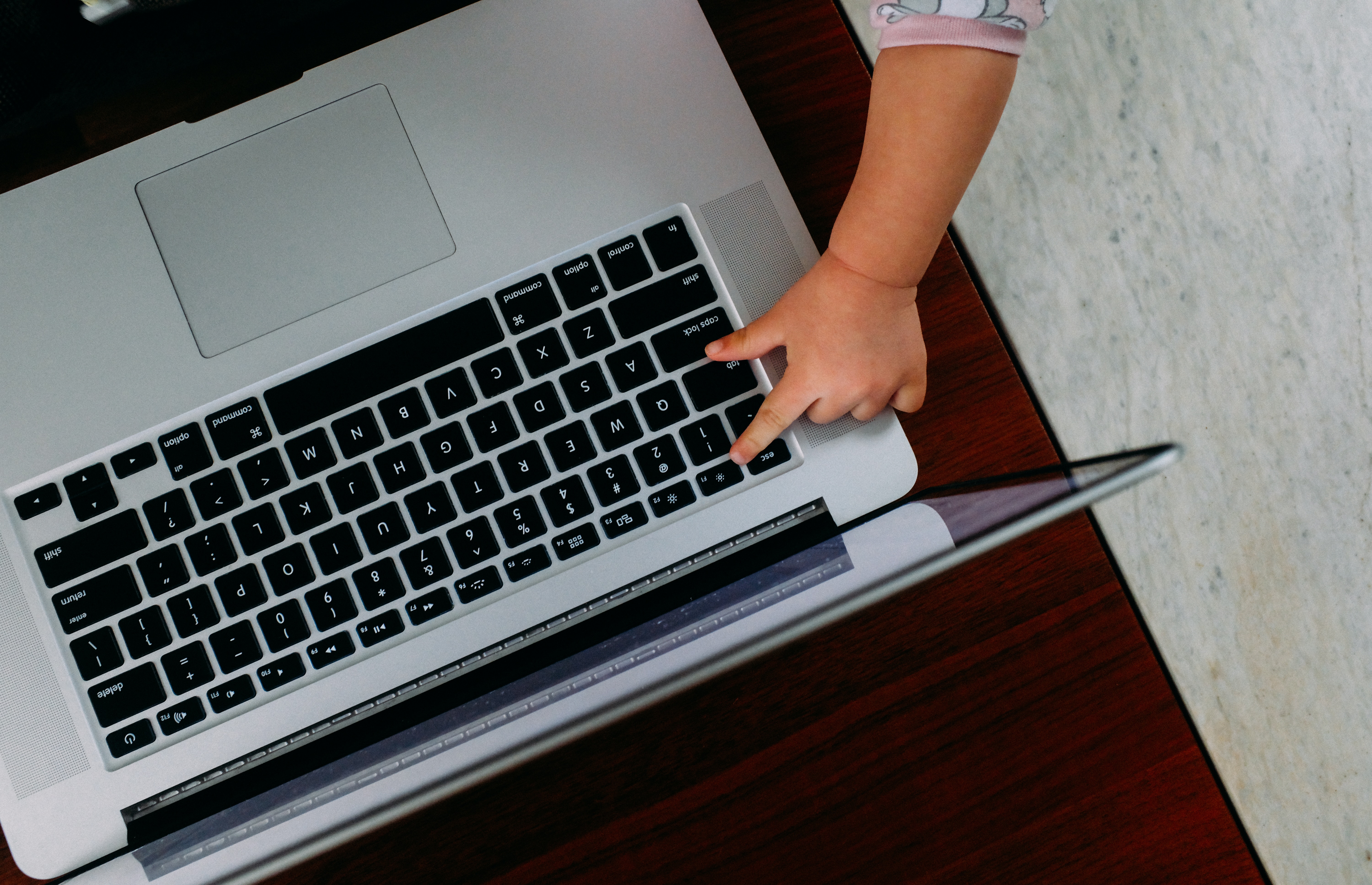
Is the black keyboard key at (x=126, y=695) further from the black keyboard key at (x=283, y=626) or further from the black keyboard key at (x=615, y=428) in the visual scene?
the black keyboard key at (x=615, y=428)

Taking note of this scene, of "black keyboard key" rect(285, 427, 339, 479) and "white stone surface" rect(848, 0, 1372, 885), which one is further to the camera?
"white stone surface" rect(848, 0, 1372, 885)

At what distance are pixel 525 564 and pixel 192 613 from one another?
0.16 metres

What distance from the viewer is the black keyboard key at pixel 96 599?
403 mm

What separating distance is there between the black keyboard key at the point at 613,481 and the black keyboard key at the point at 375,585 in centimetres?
11

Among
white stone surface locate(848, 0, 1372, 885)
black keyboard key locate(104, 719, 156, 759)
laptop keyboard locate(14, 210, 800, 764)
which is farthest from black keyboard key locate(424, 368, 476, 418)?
white stone surface locate(848, 0, 1372, 885)

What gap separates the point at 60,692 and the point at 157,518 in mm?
96

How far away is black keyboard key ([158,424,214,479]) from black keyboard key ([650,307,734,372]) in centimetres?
23

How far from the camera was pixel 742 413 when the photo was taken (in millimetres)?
425

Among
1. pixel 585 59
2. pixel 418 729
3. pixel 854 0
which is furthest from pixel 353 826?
pixel 854 0

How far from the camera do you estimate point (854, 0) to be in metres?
0.57

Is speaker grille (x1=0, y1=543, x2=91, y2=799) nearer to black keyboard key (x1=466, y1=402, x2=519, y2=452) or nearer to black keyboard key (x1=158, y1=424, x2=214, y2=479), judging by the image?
black keyboard key (x1=158, y1=424, x2=214, y2=479)

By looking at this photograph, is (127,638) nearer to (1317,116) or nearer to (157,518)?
(157,518)

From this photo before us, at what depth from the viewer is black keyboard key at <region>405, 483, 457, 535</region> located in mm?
409

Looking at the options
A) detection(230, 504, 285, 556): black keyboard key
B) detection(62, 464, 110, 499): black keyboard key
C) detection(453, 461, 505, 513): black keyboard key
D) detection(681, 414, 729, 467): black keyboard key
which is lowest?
detection(681, 414, 729, 467): black keyboard key
